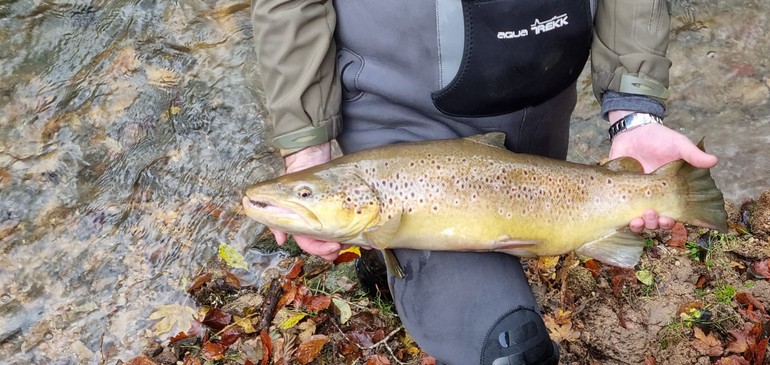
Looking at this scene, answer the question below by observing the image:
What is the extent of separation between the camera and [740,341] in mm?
3789

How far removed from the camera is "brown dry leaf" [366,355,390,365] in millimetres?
3852

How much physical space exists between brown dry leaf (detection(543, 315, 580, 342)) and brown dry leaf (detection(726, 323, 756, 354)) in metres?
Answer: 0.84

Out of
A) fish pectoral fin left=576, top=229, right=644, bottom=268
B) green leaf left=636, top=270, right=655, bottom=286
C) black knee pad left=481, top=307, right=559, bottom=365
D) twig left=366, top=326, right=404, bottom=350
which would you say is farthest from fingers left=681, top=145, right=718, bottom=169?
twig left=366, top=326, right=404, bottom=350

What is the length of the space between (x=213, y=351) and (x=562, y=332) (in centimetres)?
206

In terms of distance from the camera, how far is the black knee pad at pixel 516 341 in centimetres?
281

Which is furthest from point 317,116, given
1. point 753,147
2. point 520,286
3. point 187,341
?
point 753,147

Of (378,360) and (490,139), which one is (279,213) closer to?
(490,139)

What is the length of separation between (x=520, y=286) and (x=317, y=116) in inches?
47.2

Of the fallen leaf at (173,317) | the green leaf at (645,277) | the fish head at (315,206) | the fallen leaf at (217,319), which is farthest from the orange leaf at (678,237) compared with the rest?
the fallen leaf at (173,317)

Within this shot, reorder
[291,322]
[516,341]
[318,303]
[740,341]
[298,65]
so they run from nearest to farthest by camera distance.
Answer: [516,341], [298,65], [740,341], [291,322], [318,303]

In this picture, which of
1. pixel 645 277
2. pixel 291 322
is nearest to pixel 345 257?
pixel 291 322

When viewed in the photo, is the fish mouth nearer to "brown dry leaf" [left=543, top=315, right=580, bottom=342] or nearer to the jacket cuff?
the jacket cuff

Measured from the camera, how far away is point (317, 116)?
308 cm

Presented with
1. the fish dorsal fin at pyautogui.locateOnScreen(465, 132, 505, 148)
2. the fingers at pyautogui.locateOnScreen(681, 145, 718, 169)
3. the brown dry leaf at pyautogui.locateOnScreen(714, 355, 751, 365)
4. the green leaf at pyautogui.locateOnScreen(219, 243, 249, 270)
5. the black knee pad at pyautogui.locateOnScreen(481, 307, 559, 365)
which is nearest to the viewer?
the black knee pad at pyautogui.locateOnScreen(481, 307, 559, 365)
